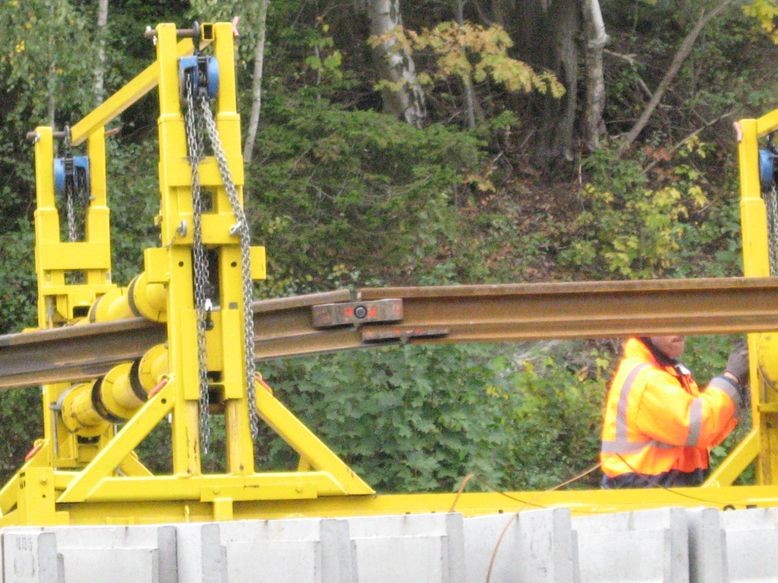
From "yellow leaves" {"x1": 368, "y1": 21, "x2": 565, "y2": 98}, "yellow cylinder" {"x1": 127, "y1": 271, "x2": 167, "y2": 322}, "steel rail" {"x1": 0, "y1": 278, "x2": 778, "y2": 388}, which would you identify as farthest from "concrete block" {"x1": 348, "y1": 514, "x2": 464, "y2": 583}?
"yellow leaves" {"x1": 368, "y1": 21, "x2": 565, "y2": 98}

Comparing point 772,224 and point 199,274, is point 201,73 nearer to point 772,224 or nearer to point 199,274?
point 199,274

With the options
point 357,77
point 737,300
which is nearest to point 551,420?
point 737,300

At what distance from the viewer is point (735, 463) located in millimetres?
8594

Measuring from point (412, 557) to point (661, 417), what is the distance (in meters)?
2.97

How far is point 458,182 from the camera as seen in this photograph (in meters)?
18.5

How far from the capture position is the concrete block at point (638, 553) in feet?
18.1

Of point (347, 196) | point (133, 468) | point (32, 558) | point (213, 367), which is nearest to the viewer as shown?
point (32, 558)

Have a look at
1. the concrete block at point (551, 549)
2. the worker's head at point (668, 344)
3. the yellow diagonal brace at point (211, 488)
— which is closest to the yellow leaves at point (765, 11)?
the worker's head at point (668, 344)

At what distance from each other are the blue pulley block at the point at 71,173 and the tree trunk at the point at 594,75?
10.2 meters

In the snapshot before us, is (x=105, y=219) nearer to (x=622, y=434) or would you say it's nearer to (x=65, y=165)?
(x=65, y=165)

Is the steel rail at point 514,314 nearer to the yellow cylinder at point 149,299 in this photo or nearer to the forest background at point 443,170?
the yellow cylinder at point 149,299

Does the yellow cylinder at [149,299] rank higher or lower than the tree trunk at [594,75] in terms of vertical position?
lower

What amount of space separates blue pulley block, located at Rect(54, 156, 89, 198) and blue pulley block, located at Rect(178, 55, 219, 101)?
3.45 meters

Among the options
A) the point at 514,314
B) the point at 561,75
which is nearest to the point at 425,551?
the point at 514,314
